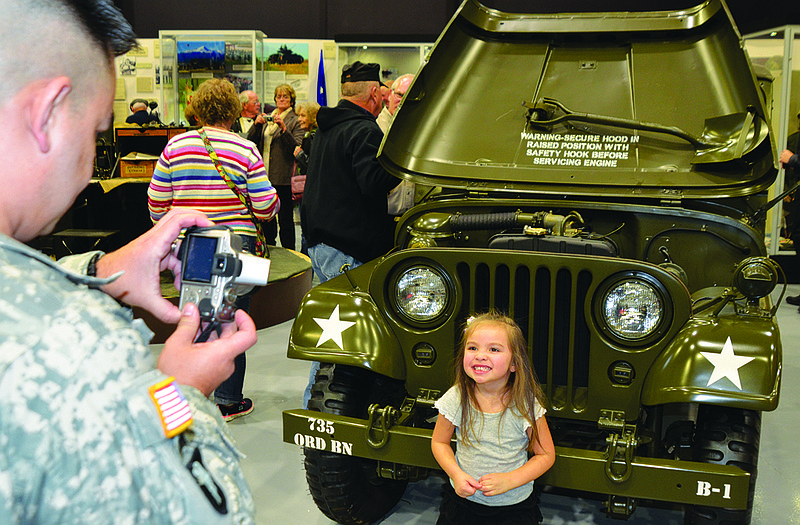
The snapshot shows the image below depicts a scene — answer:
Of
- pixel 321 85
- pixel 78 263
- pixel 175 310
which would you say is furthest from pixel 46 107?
pixel 321 85

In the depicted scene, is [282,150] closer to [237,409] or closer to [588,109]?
[237,409]

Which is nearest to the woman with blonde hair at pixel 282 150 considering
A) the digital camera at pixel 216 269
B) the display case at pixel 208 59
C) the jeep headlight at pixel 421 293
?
the display case at pixel 208 59

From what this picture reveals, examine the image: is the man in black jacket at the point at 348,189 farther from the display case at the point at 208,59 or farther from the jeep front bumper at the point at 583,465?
the display case at the point at 208,59

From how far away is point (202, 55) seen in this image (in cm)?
1099

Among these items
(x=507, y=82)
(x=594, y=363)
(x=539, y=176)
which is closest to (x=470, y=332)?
(x=594, y=363)

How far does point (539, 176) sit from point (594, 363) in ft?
3.83

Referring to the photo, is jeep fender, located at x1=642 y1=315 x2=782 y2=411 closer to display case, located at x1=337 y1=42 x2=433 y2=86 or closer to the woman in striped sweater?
the woman in striped sweater

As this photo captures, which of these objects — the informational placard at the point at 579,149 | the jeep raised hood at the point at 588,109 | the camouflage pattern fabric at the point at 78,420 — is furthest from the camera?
the informational placard at the point at 579,149

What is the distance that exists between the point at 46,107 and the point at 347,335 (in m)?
1.87

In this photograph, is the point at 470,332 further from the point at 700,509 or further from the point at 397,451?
the point at 700,509

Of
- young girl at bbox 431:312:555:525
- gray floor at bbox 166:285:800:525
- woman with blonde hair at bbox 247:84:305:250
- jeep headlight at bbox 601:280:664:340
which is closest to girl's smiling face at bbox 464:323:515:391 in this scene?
young girl at bbox 431:312:555:525

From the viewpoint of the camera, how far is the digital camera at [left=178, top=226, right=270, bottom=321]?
106 centimetres

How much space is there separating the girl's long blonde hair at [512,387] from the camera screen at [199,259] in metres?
1.23

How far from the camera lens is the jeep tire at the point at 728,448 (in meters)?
2.24
